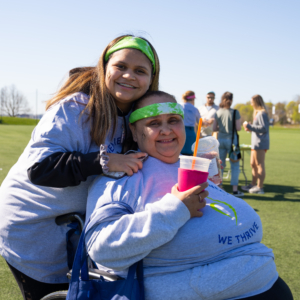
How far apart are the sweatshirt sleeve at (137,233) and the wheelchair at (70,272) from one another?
0.10 metres

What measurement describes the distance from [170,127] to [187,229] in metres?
0.69

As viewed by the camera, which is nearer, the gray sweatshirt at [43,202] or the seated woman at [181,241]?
the seated woman at [181,241]

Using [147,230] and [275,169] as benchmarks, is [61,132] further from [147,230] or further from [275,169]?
[275,169]

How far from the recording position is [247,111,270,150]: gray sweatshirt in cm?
730

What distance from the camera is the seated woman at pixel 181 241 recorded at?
1.60 m

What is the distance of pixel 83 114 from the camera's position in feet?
6.77

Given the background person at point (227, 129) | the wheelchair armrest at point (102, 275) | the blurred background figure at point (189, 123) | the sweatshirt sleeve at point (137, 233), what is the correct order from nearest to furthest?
the sweatshirt sleeve at point (137, 233)
the wheelchair armrest at point (102, 275)
the background person at point (227, 129)
the blurred background figure at point (189, 123)

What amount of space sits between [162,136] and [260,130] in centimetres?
A: 572

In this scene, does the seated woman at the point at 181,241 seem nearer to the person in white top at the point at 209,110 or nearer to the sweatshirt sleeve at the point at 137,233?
the sweatshirt sleeve at the point at 137,233

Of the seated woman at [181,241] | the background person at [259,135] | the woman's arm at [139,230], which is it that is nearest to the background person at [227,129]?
the background person at [259,135]

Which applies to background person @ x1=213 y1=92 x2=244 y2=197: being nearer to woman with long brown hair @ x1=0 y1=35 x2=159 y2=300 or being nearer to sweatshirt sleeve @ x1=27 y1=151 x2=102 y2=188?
woman with long brown hair @ x1=0 y1=35 x2=159 y2=300

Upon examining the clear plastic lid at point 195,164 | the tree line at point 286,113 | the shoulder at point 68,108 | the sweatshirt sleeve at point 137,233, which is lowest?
the tree line at point 286,113

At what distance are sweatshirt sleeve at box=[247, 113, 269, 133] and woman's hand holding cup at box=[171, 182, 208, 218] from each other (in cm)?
593

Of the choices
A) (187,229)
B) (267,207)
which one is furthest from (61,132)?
(267,207)
